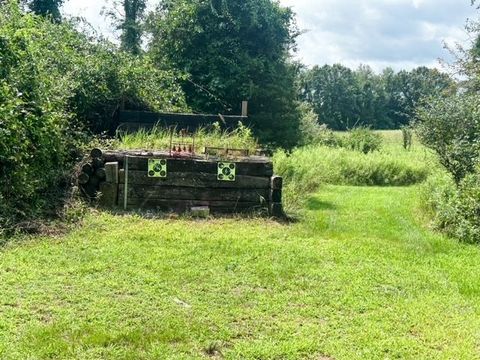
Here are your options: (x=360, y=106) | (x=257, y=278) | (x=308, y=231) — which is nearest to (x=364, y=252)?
(x=308, y=231)

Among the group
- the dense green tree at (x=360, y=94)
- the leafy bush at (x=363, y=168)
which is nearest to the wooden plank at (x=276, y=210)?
the leafy bush at (x=363, y=168)

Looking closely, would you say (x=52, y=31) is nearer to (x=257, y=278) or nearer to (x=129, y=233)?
(x=129, y=233)

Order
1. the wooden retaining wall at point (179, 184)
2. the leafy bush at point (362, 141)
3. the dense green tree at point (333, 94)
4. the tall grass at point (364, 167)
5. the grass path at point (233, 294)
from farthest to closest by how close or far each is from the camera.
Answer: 1. the dense green tree at point (333, 94)
2. the leafy bush at point (362, 141)
3. the tall grass at point (364, 167)
4. the wooden retaining wall at point (179, 184)
5. the grass path at point (233, 294)

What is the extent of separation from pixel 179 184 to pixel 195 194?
27 cm

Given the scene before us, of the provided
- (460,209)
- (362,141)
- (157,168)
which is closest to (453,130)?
(460,209)

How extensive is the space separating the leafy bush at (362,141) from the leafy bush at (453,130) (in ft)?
33.8

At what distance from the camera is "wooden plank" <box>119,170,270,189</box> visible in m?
7.22

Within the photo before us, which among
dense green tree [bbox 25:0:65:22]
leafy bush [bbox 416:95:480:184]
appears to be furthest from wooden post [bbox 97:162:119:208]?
dense green tree [bbox 25:0:65:22]

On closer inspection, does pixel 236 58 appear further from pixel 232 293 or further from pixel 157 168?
pixel 232 293

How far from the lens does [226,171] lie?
7.40 meters

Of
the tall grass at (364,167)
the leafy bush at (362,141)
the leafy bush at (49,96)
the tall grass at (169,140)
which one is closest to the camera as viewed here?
the leafy bush at (49,96)

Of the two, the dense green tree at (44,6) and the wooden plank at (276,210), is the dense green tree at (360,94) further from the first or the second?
the wooden plank at (276,210)

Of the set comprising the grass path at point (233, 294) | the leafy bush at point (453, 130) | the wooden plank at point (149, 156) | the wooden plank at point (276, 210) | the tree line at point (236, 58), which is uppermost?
the tree line at point (236, 58)

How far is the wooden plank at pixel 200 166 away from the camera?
7215 millimetres
